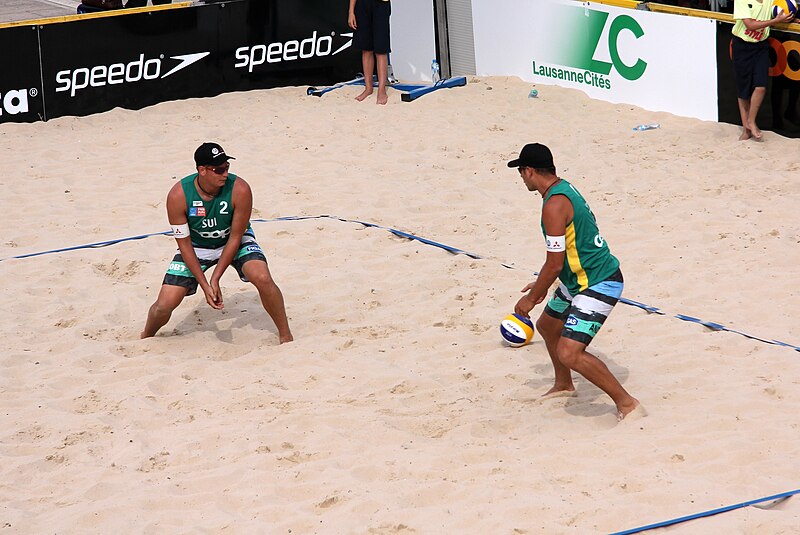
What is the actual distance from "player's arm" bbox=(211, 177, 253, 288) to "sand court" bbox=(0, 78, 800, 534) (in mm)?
627

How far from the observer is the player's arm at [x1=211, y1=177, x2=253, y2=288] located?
7.11m

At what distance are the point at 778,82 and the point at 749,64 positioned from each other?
0.37 meters

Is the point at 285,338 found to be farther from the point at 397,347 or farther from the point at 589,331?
the point at 589,331

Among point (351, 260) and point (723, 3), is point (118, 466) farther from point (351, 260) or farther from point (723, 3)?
point (723, 3)

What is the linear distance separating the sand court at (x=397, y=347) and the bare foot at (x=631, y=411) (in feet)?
0.27

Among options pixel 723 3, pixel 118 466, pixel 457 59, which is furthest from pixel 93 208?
pixel 723 3

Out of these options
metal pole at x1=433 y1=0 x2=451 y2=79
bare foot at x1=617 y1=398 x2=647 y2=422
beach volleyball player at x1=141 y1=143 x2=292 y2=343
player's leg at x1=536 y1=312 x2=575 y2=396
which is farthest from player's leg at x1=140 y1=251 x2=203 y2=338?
metal pole at x1=433 y1=0 x2=451 y2=79

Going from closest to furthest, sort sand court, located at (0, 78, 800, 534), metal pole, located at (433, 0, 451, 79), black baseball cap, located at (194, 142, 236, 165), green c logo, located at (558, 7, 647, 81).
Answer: sand court, located at (0, 78, 800, 534) < black baseball cap, located at (194, 142, 236, 165) < green c logo, located at (558, 7, 647, 81) < metal pole, located at (433, 0, 451, 79)

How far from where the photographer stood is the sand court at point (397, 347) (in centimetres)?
511

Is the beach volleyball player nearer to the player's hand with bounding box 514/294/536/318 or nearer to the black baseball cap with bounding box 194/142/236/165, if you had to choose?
the black baseball cap with bounding box 194/142/236/165

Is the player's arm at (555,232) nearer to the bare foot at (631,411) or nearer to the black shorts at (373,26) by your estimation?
the bare foot at (631,411)

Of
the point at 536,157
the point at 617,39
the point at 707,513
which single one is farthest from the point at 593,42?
the point at 707,513

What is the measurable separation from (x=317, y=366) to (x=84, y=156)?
6033 millimetres

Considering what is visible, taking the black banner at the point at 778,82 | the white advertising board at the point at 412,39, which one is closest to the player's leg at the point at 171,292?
the black banner at the point at 778,82
